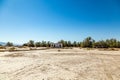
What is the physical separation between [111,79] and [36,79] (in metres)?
4.49

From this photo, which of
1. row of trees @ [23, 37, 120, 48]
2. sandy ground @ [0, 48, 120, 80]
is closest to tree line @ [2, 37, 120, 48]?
row of trees @ [23, 37, 120, 48]

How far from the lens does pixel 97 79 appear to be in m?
8.88

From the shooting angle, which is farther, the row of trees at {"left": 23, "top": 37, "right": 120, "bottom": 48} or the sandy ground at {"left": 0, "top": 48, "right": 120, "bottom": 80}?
the row of trees at {"left": 23, "top": 37, "right": 120, "bottom": 48}

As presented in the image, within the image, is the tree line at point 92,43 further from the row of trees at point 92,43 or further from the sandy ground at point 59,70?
the sandy ground at point 59,70

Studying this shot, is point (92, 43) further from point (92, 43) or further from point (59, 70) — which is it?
point (59, 70)

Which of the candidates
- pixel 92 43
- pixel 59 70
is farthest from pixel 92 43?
pixel 59 70

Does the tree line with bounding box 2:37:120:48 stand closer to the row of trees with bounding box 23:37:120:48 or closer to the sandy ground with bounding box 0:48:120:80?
the row of trees with bounding box 23:37:120:48

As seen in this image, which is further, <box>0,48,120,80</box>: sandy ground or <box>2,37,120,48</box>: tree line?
<box>2,37,120,48</box>: tree line

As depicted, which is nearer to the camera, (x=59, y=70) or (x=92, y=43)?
(x=59, y=70)

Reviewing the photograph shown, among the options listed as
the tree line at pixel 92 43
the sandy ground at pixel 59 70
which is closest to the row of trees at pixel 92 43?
the tree line at pixel 92 43

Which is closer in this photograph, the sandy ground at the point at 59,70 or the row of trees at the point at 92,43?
the sandy ground at the point at 59,70

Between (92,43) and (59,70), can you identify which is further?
(92,43)

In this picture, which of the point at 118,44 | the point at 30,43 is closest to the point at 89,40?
the point at 118,44

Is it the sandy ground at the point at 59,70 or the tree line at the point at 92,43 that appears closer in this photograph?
the sandy ground at the point at 59,70
